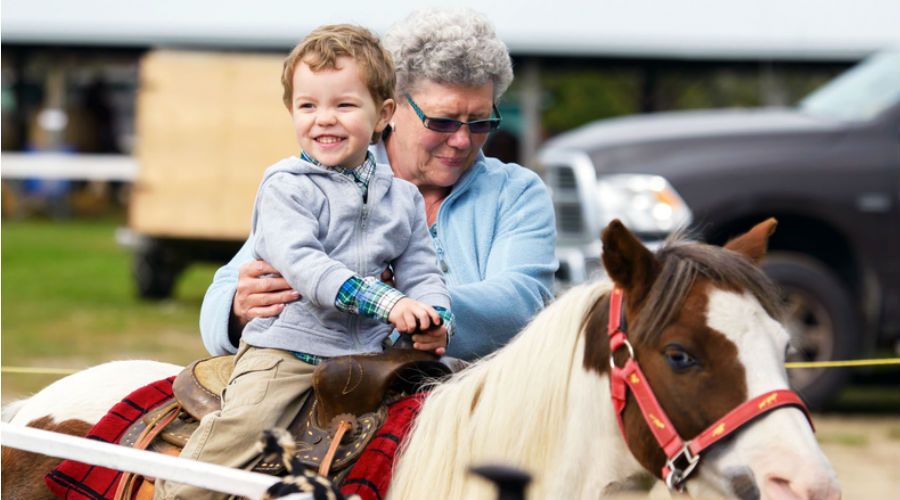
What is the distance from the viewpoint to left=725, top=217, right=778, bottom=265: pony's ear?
2.30 meters

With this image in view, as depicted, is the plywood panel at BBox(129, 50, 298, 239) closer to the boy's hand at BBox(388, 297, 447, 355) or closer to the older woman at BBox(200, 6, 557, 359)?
the older woman at BBox(200, 6, 557, 359)

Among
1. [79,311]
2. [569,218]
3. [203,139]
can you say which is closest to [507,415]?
[569,218]

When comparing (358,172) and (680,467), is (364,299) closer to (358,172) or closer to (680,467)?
(358,172)

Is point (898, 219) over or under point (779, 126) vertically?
under

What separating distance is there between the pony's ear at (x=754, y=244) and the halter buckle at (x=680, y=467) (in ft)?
1.63

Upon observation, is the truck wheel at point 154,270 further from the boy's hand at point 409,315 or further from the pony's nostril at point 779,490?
the pony's nostril at point 779,490

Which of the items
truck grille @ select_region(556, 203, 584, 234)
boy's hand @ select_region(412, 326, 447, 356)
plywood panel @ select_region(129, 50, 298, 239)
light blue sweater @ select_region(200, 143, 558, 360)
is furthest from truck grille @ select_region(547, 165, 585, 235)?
boy's hand @ select_region(412, 326, 447, 356)

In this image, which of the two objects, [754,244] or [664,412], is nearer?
[664,412]

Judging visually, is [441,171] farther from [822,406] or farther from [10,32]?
[10,32]

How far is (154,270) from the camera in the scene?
11477 millimetres

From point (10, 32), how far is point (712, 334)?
67.1 feet

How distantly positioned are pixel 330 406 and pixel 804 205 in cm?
525

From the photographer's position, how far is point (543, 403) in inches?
85.4

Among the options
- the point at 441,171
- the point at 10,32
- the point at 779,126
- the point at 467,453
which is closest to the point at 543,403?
the point at 467,453
